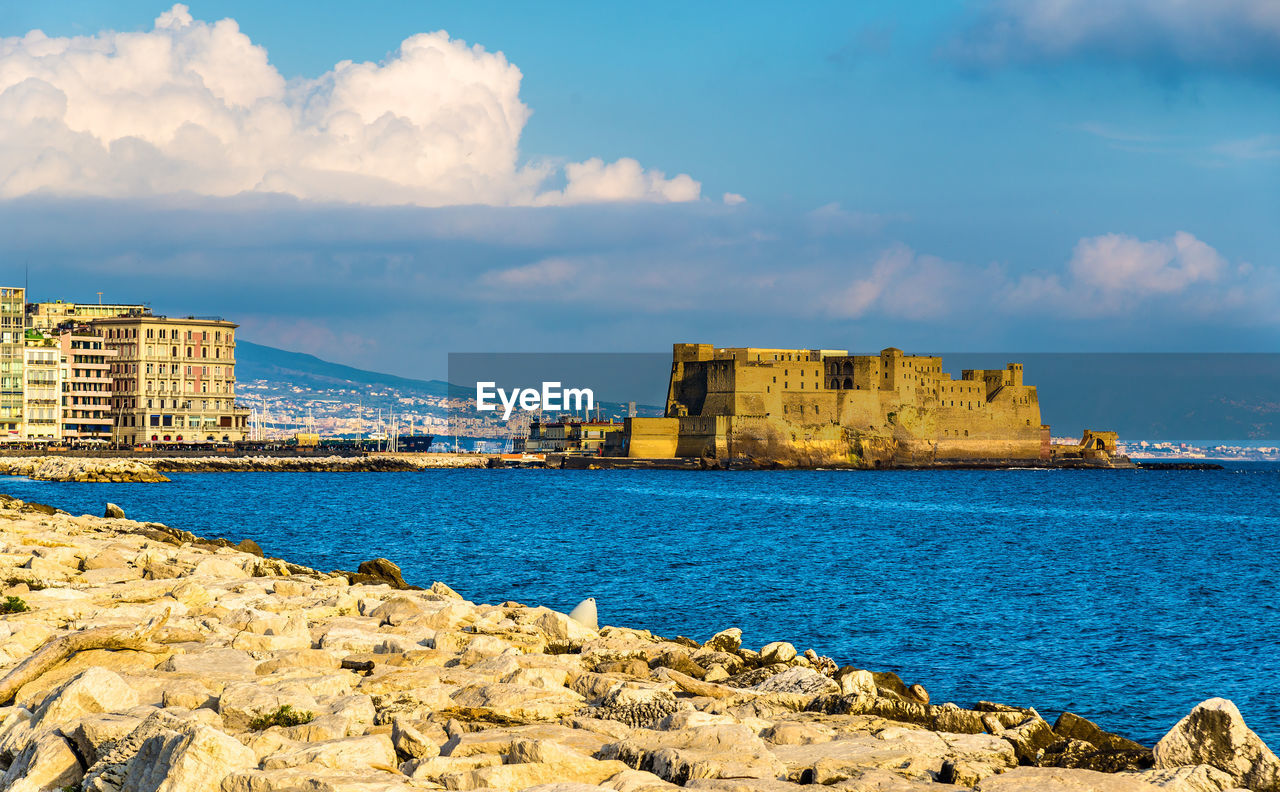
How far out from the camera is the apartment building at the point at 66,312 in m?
94.9

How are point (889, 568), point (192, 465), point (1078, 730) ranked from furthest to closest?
point (192, 465) → point (889, 568) → point (1078, 730)

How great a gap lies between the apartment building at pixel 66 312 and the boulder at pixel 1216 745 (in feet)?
316

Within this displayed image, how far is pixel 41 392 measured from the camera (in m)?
83.0

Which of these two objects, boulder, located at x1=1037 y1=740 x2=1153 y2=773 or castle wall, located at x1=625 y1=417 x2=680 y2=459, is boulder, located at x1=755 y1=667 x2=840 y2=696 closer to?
boulder, located at x1=1037 y1=740 x2=1153 y2=773

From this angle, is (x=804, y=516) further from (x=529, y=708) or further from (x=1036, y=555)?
(x=529, y=708)

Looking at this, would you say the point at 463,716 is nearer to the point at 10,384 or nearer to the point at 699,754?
the point at 699,754

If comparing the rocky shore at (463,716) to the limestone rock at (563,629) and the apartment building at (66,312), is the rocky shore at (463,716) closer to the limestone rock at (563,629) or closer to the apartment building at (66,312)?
the limestone rock at (563,629)

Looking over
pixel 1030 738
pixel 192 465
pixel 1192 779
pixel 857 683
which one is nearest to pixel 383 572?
pixel 857 683

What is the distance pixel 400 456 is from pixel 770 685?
90450 mm

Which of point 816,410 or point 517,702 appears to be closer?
point 517,702

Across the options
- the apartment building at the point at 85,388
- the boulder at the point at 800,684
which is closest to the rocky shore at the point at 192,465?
the apartment building at the point at 85,388

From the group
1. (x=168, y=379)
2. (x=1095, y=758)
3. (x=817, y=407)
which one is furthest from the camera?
(x=817, y=407)

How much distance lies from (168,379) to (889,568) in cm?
7211

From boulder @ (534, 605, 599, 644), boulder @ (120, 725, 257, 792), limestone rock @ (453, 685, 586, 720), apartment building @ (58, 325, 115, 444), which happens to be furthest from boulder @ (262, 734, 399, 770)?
apartment building @ (58, 325, 115, 444)
